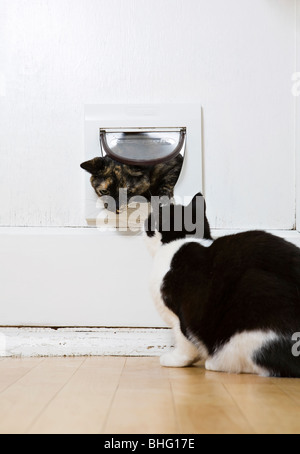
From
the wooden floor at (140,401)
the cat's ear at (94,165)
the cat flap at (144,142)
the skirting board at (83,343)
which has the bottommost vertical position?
the skirting board at (83,343)

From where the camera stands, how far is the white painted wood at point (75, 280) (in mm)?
1459

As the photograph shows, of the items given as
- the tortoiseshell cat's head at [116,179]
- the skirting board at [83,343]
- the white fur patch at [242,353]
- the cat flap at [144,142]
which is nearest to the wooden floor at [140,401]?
the white fur patch at [242,353]

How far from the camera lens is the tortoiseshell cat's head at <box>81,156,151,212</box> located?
1.45m

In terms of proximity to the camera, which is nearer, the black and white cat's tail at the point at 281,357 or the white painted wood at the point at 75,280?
the black and white cat's tail at the point at 281,357

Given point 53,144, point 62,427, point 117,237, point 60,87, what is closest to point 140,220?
point 117,237

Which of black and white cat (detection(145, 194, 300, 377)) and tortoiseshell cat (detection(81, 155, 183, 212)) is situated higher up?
tortoiseshell cat (detection(81, 155, 183, 212))

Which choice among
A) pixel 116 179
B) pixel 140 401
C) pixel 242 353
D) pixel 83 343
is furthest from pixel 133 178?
pixel 140 401

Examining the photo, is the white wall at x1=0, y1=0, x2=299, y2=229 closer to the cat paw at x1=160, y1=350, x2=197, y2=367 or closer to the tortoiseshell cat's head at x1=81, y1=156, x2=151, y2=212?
the tortoiseshell cat's head at x1=81, y1=156, x2=151, y2=212

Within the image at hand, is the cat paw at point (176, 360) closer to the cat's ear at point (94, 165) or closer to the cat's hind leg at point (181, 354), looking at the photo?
the cat's hind leg at point (181, 354)

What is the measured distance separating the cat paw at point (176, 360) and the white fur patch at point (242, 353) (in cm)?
8

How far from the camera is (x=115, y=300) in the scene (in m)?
1.46

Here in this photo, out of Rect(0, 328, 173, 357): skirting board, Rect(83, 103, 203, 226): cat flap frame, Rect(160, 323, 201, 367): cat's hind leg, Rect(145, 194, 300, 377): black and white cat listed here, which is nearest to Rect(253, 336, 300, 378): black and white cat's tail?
Rect(145, 194, 300, 377): black and white cat

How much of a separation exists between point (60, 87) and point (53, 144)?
0.55 ft

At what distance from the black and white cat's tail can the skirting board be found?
0.41 meters
